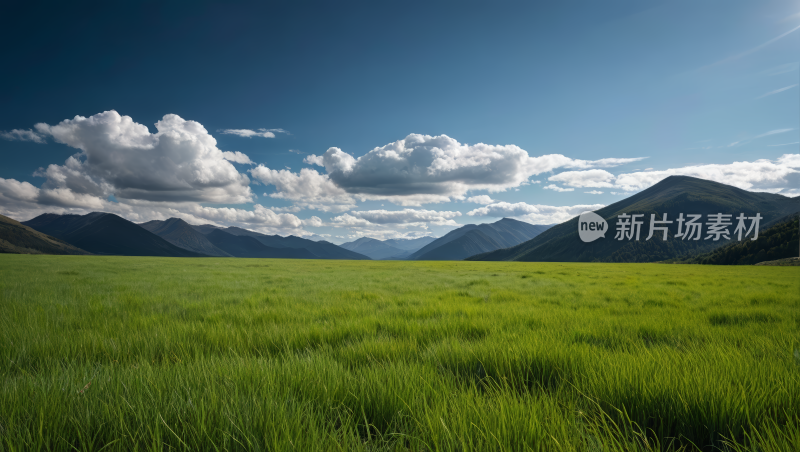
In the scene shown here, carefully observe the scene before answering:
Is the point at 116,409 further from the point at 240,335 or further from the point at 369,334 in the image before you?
the point at 369,334

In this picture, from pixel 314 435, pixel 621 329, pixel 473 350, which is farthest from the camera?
pixel 621 329

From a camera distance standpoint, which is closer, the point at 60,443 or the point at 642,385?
the point at 60,443

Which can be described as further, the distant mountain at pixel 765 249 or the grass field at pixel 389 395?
the distant mountain at pixel 765 249

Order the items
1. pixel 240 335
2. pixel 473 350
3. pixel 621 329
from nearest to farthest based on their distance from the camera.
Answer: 1. pixel 473 350
2. pixel 240 335
3. pixel 621 329

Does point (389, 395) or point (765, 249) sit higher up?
point (389, 395)

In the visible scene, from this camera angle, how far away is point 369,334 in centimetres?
380

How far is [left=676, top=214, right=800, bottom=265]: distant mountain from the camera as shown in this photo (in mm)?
113725

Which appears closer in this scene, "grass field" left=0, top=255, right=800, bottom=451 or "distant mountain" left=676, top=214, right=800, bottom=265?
"grass field" left=0, top=255, right=800, bottom=451

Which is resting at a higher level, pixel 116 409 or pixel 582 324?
pixel 116 409

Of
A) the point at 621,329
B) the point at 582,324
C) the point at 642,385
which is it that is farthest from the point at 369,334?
the point at 621,329

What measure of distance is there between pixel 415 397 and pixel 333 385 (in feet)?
1.77

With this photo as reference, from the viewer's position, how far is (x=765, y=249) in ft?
397

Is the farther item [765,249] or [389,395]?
[765,249]

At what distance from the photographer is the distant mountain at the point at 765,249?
4477 inches
